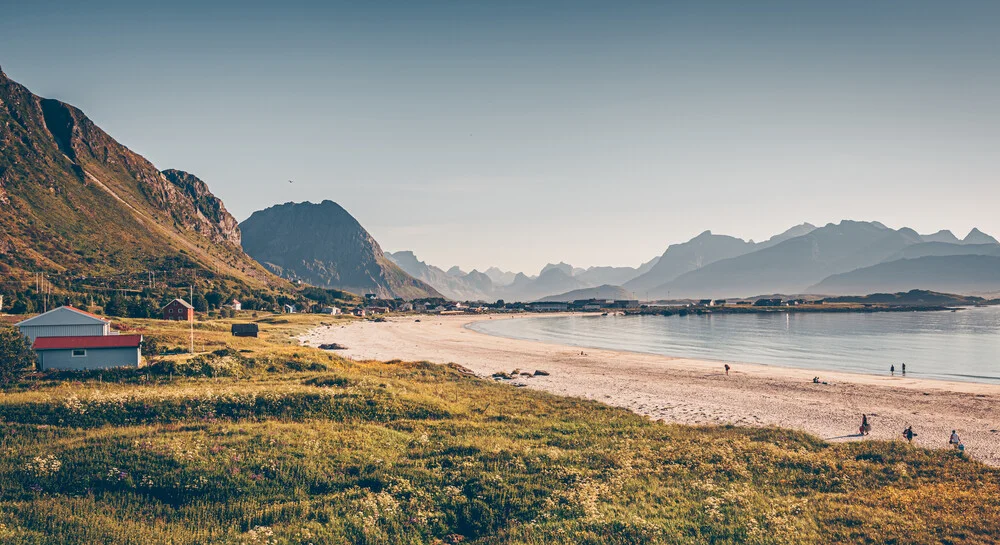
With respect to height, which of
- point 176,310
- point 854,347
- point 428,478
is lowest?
point 854,347

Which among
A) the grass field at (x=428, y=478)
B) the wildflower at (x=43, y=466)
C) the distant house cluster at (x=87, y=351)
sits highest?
the distant house cluster at (x=87, y=351)

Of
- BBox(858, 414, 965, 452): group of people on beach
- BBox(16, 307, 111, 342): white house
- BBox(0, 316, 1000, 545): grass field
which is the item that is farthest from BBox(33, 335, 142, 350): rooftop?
BBox(858, 414, 965, 452): group of people on beach

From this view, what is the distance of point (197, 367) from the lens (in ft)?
169

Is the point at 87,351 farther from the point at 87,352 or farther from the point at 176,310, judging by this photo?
the point at 176,310

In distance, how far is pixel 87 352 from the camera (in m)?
49.5

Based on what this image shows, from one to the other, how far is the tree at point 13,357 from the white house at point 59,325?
27.1ft

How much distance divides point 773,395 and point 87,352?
70.2 meters

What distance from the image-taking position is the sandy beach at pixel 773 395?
42.6 m

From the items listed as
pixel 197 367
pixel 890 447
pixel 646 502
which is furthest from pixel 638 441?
pixel 197 367

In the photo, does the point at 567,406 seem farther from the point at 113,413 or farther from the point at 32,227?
the point at 32,227

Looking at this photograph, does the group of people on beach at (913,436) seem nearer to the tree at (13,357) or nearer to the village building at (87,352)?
the village building at (87,352)

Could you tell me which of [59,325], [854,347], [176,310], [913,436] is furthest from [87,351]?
[854,347]

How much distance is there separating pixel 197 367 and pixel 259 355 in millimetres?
9666

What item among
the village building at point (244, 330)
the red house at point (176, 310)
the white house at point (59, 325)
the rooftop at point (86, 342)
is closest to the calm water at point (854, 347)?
the village building at point (244, 330)
